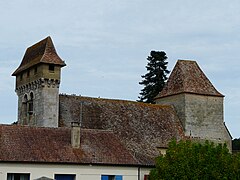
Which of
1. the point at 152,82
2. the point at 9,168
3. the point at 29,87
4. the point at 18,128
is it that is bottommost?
the point at 9,168

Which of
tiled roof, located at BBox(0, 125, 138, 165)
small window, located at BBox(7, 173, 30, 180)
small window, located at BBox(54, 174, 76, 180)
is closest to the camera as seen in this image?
small window, located at BBox(7, 173, 30, 180)

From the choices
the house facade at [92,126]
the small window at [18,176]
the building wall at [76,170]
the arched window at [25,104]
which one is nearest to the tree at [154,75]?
the house facade at [92,126]

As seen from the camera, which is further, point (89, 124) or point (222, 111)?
point (222, 111)

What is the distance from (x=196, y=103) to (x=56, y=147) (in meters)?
17.5

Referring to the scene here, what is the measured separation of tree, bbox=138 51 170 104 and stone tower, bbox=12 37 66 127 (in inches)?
932

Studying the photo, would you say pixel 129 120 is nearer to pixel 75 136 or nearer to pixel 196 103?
pixel 196 103

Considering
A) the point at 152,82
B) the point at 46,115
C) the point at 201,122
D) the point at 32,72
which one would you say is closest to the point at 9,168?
the point at 46,115

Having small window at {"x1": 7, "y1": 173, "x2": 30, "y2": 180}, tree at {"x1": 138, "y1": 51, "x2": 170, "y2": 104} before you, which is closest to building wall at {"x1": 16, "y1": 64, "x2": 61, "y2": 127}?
small window at {"x1": 7, "y1": 173, "x2": 30, "y2": 180}

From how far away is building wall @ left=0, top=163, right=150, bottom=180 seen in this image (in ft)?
113

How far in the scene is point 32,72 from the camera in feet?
151

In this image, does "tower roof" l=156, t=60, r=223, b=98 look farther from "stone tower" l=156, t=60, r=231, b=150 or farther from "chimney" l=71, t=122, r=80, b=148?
"chimney" l=71, t=122, r=80, b=148

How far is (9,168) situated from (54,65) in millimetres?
12878

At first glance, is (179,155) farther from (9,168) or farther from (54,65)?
(54,65)

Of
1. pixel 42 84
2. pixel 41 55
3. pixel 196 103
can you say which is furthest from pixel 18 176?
pixel 196 103
